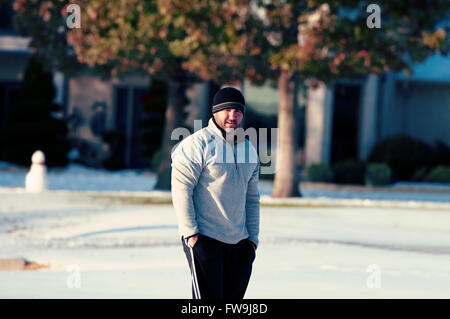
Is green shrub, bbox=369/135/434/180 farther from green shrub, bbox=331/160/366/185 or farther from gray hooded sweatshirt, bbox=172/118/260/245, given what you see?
gray hooded sweatshirt, bbox=172/118/260/245

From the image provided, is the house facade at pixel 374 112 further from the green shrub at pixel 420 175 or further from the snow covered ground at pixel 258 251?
the snow covered ground at pixel 258 251

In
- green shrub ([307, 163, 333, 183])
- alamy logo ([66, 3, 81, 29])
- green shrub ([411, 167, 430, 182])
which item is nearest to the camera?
alamy logo ([66, 3, 81, 29])

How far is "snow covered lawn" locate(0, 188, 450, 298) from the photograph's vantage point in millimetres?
9281

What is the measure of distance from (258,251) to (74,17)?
32.9 ft

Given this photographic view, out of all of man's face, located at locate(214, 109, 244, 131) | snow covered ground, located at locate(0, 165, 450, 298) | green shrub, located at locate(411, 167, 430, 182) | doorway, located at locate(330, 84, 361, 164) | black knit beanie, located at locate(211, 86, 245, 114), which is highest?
black knit beanie, located at locate(211, 86, 245, 114)

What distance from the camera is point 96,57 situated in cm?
2025

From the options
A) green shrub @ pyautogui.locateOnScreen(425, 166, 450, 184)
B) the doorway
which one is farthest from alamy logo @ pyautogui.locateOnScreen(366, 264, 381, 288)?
the doorway

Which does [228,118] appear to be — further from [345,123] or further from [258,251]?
[345,123]

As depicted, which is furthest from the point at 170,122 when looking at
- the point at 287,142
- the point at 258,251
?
the point at 258,251

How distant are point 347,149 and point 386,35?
8.39 metres

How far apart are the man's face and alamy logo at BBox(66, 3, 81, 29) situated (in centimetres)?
1423

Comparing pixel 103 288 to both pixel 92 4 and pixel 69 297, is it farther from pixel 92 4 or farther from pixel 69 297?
pixel 92 4

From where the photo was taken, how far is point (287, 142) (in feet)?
68.6
